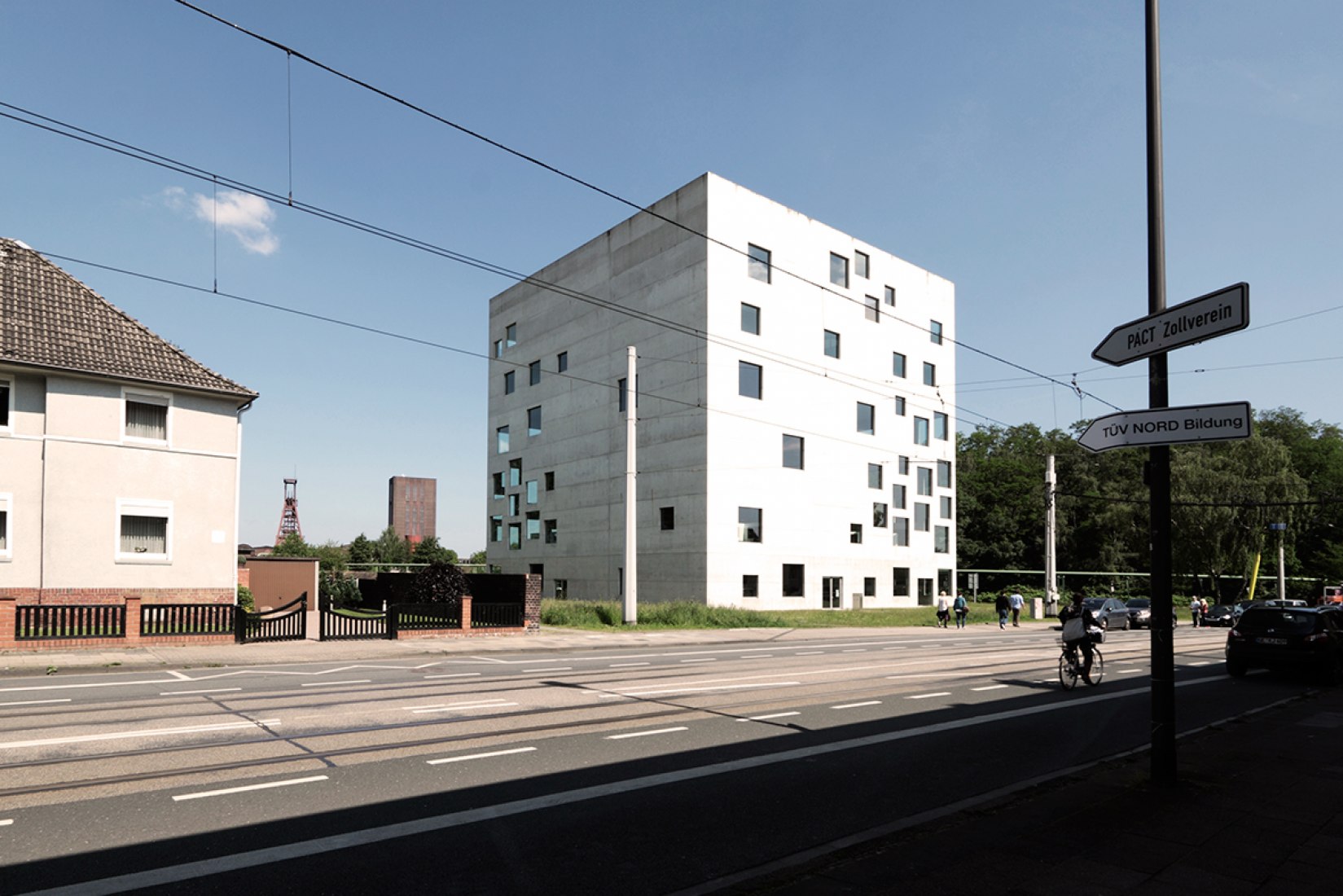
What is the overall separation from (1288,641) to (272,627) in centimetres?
2233

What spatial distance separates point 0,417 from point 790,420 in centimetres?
3124

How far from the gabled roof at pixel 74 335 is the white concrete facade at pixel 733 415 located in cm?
1898

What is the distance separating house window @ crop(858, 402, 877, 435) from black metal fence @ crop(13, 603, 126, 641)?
36.1 meters

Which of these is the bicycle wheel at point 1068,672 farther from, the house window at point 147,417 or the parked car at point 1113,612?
the parked car at point 1113,612

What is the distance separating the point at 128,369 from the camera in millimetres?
24641

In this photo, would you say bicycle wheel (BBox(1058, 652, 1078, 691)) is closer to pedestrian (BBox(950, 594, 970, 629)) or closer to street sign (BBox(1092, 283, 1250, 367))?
street sign (BBox(1092, 283, 1250, 367))

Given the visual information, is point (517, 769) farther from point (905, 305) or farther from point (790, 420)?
point (905, 305)

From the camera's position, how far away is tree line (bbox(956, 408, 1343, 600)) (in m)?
59.4

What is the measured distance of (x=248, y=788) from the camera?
7.05 metres

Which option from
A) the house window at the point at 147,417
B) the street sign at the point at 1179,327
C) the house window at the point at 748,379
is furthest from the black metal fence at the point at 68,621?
the house window at the point at 748,379

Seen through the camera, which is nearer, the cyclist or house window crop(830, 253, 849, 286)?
the cyclist

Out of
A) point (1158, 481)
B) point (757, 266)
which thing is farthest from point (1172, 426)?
point (757, 266)

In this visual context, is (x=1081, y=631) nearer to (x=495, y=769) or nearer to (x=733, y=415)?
(x=495, y=769)

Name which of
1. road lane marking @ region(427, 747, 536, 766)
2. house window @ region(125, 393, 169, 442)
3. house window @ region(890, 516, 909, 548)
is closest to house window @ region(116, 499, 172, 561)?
house window @ region(125, 393, 169, 442)
